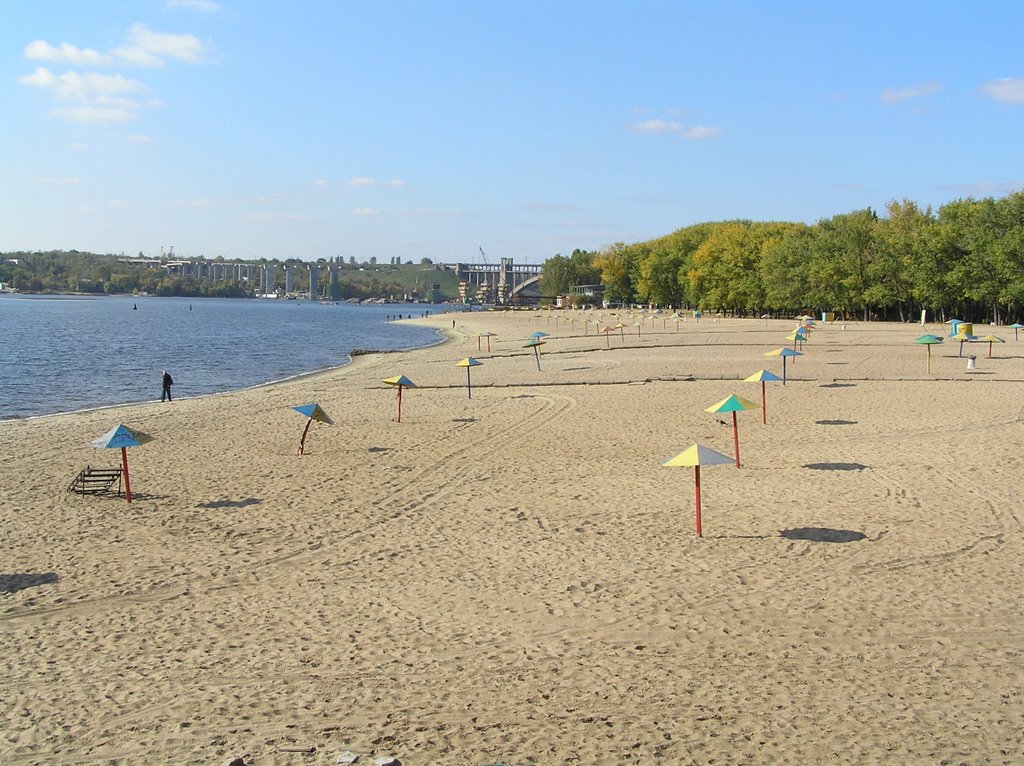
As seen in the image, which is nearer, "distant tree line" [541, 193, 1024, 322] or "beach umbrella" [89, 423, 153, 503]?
"beach umbrella" [89, 423, 153, 503]

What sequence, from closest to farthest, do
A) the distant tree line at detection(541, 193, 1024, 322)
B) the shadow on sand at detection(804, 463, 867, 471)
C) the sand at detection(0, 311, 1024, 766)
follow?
the sand at detection(0, 311, 1024, 766) → the shadow on sand at detection(804, 463, 867, 471) → the distant tree line at detection(541, 193, 1024, 322)

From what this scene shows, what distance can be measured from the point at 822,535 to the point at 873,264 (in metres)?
79.3

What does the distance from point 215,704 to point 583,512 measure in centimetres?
842

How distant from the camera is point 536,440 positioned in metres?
23.9

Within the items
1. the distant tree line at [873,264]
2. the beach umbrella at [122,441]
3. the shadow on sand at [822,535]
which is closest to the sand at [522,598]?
the shadow on sand at [822,535]

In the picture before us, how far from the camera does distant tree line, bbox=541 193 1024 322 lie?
7400 centimetres

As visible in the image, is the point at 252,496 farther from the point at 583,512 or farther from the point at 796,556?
the point at 796,556

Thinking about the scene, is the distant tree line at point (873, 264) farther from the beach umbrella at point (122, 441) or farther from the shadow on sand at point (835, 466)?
the beach umbrella at point (122, 441)

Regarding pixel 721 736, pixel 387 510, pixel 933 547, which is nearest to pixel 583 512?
pixel 387 510

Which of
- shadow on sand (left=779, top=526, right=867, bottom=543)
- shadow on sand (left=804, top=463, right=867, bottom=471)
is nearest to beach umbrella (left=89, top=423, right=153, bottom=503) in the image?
shadow on sand (left=779, top=526, right=867, bottom=543)

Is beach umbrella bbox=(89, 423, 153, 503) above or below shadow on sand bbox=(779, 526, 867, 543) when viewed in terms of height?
above

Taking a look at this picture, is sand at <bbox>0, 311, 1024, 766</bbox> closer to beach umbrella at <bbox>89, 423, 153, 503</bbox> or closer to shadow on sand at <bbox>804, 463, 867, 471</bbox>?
shadow on sand at <bbox>804, 463, 867, 471</bbox>

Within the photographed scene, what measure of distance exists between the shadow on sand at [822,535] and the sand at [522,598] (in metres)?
0.08

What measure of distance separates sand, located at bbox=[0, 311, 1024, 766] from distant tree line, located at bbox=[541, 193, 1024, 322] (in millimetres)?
56141
